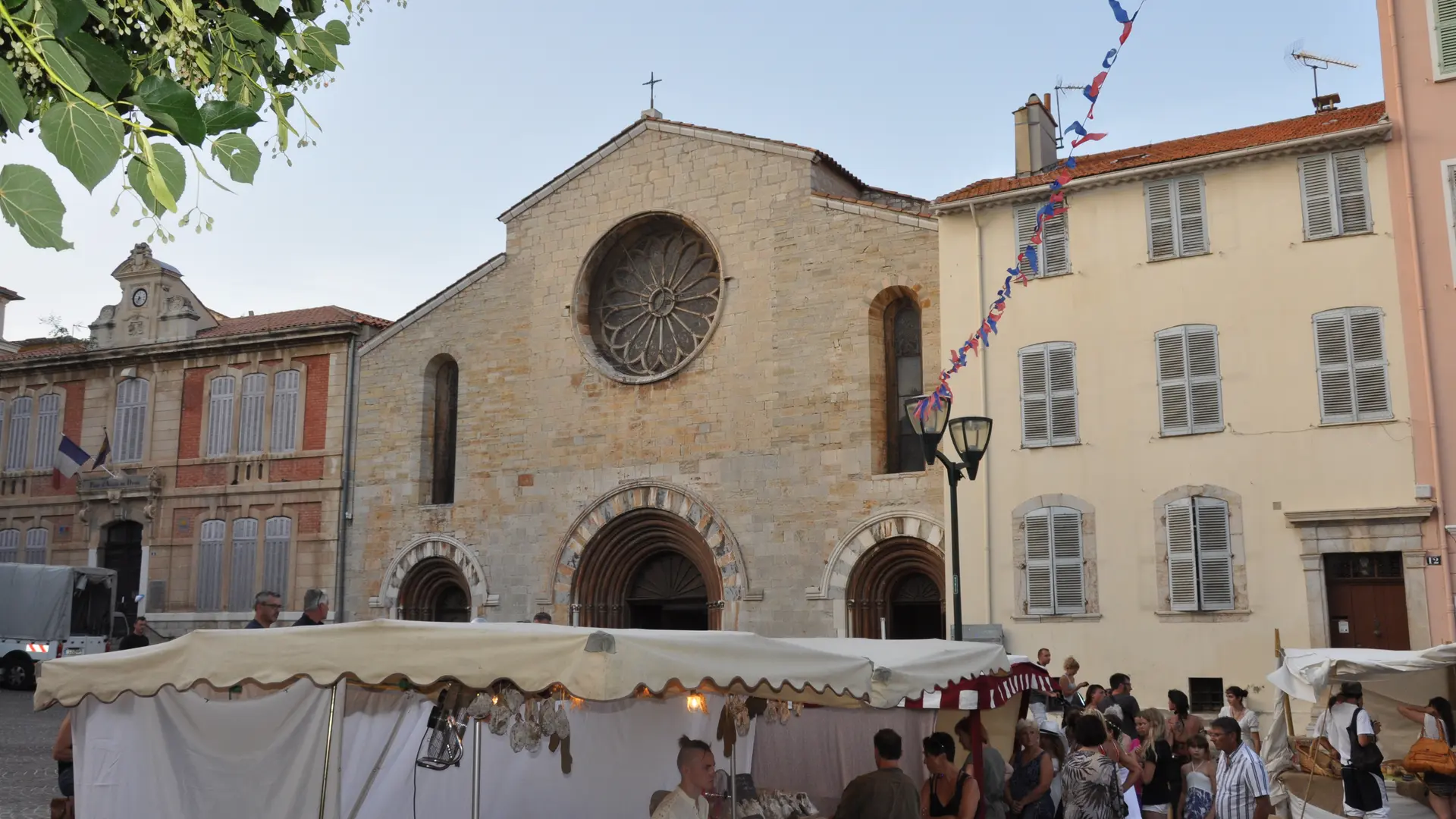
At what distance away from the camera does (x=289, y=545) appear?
23.2m

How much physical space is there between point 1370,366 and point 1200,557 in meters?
3.00

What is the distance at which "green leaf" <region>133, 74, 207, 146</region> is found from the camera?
9.16 ft

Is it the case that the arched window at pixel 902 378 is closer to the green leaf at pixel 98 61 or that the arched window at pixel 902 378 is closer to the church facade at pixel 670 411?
the church facade at pixel 670 411

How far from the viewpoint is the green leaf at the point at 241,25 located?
11.7ft

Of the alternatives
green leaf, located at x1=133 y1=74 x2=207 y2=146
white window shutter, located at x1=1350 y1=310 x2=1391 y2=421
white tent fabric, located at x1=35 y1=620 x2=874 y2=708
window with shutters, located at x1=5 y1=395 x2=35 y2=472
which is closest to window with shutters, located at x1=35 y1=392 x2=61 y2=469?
window with shutters, located at x1=5 y1=395 x2=35 y2=472

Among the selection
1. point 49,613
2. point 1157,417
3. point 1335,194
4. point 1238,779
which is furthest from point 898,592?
point 49,613

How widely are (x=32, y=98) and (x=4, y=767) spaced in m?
13.7

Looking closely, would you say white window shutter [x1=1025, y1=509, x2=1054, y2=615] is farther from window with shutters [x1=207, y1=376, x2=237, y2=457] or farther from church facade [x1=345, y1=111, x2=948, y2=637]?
window with shutters [x1=207, y1=376, x2=237, y2=457]

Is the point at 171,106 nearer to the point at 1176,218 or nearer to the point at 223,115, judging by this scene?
the point at 223,115

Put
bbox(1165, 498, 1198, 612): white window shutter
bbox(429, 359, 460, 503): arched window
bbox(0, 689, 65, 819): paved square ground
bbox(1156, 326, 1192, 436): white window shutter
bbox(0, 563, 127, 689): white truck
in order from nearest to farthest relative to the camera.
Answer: bbox(0, 689, 65, 819): paved square ground, bbox(1165, 498, 1198, 612): white window shutter, bbox(1156, 326, 1192, 436): white window shutter, bbox(429, 359, 460, 503): arched window, bbox(0, 563, 127, 689): white truck

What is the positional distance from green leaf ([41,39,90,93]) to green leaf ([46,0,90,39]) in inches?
1.3

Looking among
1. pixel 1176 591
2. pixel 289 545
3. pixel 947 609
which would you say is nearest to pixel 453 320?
pixel 289 545

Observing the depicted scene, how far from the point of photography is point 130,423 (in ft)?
82.8

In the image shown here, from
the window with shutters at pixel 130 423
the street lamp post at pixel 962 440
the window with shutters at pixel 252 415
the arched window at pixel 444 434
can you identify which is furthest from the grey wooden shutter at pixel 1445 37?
the window with shutters at pixel 130 423
